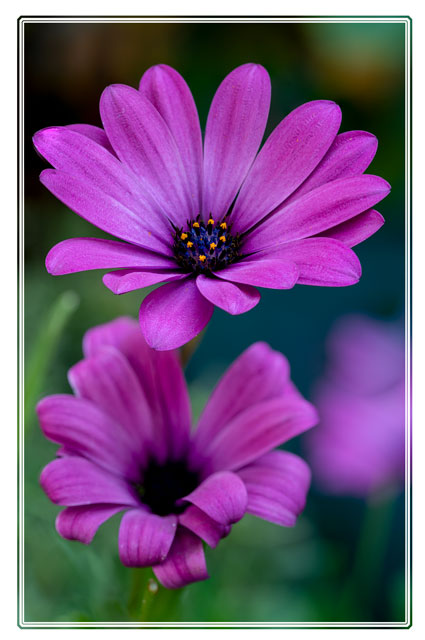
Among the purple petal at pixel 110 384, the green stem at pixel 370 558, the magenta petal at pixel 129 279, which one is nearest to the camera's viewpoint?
the magenta petal at pixel 129 279

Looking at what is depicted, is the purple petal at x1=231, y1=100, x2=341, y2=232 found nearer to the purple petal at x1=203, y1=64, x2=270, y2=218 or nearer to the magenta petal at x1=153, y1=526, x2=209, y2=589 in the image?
the purple petal at x1=203, y1=64, x2=270, y2=218

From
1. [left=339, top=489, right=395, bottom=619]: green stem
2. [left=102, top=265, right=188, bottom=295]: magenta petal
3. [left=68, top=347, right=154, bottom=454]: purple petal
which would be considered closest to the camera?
[left=102, top=265, right=188, bottom=295]: magenta petal

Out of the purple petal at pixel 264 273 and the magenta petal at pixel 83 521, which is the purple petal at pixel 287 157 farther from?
the magenta petal at pixel 83 521

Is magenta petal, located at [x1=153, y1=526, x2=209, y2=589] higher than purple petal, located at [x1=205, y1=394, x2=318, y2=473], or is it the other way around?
purple petal, located at [x1=205, y1=394, x2=318, y2=473]

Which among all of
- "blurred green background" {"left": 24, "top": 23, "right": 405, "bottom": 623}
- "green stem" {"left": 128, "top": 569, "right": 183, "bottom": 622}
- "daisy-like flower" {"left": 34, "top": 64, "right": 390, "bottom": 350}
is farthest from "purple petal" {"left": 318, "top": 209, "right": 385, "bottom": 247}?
"green stem" {"left": 128, "top": 569, "right": 183, "bottom": 622}

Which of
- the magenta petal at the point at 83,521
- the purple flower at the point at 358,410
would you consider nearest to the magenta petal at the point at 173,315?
the magenta petal at the point at 83,521

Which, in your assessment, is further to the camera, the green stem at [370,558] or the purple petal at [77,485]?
the green stem at [370,558]
